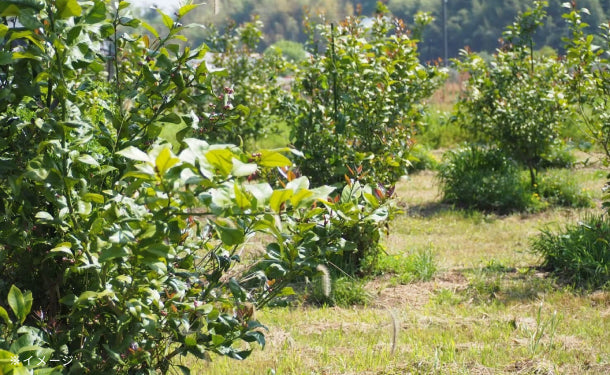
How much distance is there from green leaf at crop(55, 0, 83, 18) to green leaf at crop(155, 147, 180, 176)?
553 millimetres

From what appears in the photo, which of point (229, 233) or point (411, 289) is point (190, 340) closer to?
point (229, 233)

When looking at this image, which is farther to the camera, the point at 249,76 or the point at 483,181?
the point at 249,76

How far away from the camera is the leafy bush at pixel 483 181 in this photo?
28.5 feet

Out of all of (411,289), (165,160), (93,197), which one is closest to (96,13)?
(93,197)

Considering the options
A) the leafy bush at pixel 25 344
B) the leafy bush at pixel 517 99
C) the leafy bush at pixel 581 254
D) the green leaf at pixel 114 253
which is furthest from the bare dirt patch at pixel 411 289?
the leafy bush at pixel 517 99

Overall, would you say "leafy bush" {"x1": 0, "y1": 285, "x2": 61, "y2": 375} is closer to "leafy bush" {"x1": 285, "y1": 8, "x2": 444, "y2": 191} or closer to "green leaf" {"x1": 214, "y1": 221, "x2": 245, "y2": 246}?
"green leaf" {"x1": 214, "y1": 221, "x2": 245, "y2": 246}

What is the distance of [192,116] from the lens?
8.39 feet

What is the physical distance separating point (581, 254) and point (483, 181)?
3356 mm

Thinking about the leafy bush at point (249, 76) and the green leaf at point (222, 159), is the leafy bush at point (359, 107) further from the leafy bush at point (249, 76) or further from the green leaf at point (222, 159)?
the leafy bush at point (249, 76)

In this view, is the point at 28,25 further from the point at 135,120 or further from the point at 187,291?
the point at 187,291

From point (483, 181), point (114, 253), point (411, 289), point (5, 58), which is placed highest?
point (5, 58)

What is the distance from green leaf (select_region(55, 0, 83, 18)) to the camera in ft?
6.31

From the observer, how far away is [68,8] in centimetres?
193

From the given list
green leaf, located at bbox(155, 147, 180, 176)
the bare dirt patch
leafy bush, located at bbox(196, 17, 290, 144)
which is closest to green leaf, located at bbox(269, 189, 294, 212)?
green leaf, located at bbox(155, 147, 180, 176)
